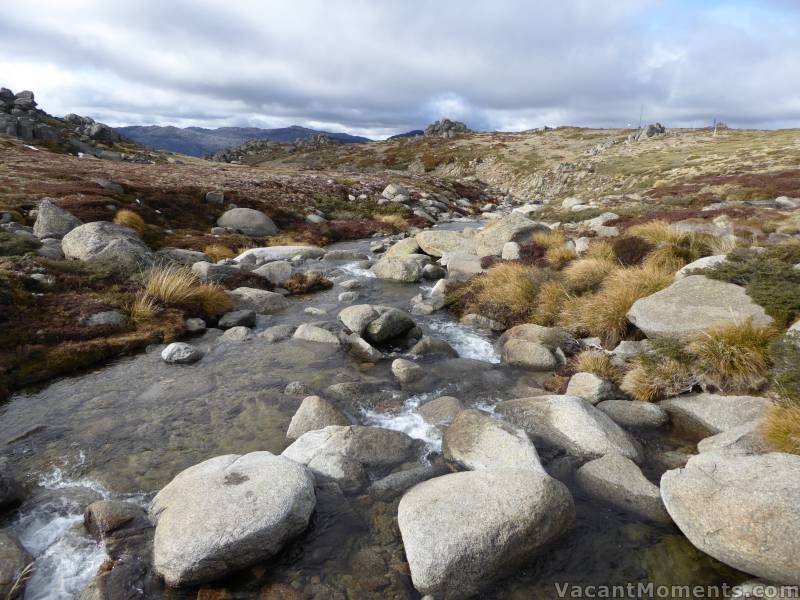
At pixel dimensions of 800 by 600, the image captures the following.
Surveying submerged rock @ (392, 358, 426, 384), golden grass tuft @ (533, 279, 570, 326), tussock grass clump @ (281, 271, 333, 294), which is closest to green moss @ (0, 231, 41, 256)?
tussock grass clump @ (281, 271, 333, 294)

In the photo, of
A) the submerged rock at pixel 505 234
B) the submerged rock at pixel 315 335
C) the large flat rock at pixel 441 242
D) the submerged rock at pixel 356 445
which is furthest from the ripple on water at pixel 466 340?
the large flat rock at pixel 441 242

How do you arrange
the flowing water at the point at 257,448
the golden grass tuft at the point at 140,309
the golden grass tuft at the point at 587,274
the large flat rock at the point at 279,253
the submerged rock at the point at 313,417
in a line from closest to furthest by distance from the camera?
the flowing water at the point at 257,448
the submerged rock at the point at 313,417
the golden grass tuft at the point at 140,309
the golden grass tuft at the point at 587,274
the large flat rock at the point at 279,253

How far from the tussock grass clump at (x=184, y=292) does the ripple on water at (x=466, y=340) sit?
7.17m

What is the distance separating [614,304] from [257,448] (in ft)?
31.3

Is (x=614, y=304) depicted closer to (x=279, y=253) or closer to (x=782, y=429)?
(x=782, y=429)

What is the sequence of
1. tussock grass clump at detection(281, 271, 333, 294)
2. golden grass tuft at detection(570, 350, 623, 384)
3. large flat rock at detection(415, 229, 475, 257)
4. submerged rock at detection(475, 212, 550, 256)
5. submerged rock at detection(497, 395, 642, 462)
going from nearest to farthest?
1. submerged rock at detection(497, 395, 642, 462)
2. golden grass tuft at detection(570, 350, 623, 384)
3. tussock grass clump at detection(281, 271, 333, 294)
4. submerged rock at detection(475, 212, 550, 256)
5. large flat rock at detection(415, 229, 475, 257)

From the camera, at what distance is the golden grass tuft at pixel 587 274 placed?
14148 millimetres

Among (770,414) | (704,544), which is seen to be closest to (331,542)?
(704,544)

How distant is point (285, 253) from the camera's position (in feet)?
76.8

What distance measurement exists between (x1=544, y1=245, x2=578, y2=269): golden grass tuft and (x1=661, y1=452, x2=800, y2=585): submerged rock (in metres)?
11.7

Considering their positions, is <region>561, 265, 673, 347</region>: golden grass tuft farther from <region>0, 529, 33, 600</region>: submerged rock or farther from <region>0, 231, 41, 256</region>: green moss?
<region>0, 231, 41, 256</region>: green moss

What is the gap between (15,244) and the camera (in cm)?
1516

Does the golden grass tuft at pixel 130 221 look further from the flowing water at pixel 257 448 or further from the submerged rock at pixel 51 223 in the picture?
the flowing water at pixel 257 448

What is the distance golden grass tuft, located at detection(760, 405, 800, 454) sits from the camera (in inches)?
241
